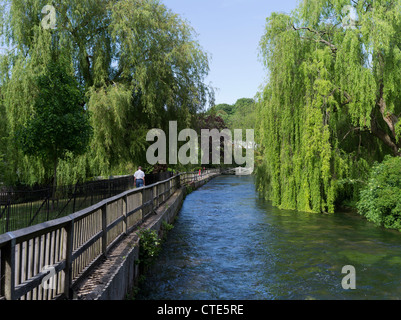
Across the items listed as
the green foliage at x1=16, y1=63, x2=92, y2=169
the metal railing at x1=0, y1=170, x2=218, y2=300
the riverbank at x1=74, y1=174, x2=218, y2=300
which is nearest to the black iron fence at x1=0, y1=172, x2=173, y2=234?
the green foliage at x1=16, y1=63, x2=92, y2=169

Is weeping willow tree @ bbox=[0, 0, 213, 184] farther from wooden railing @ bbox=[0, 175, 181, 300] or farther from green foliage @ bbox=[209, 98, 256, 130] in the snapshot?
wooden railing @ bbox=[0, 175, 181, 300]

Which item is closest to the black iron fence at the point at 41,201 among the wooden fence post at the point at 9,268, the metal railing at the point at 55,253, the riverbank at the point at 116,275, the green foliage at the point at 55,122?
the green foliage at the point at 55,122

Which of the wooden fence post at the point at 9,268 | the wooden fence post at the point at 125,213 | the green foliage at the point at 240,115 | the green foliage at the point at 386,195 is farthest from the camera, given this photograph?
the green foliage at the point at 240,115

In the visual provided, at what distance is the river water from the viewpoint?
25.5 ft

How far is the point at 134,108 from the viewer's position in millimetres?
23094

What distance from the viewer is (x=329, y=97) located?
1731 centimetres

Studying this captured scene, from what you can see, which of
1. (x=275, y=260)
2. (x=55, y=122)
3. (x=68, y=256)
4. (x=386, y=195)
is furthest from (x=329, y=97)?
(x=68, y=256)

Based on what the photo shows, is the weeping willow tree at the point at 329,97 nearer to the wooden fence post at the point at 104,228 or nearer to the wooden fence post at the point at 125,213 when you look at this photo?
the wooden fence post at the point at 125,213

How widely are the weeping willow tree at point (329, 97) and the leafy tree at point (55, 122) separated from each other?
360 inches

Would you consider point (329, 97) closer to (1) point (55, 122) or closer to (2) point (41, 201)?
(1) point (55, 122)

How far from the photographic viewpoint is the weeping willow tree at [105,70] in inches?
766

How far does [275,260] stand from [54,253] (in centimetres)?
694

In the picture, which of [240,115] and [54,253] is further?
[240,115]

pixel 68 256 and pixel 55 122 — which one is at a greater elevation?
pixel 55 122
